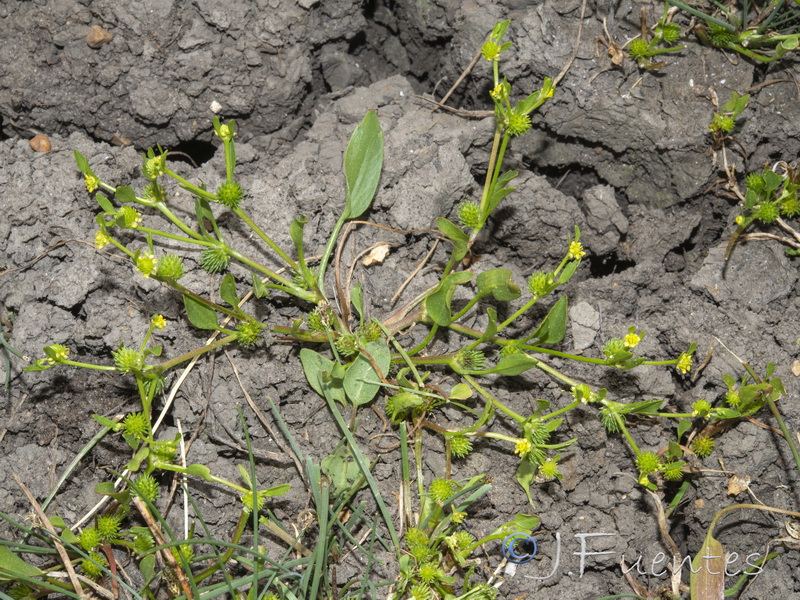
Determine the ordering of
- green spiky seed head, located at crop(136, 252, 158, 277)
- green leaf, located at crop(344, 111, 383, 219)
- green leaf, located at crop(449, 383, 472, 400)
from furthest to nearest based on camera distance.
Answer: green leaf, located at crop(344, 111, 383, 219) → green leaf, located at crop(449, 383, 472, 400) → green spiky seed head, located at crop(136, 252, 158, 277)

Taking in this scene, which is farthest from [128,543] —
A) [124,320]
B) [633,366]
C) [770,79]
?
[770,79]

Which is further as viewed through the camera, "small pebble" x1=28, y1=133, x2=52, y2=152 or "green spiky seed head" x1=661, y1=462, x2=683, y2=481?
"small pebble" x1=28, y1=133, x2=52, y2=152

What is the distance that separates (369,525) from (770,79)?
238 centimetres

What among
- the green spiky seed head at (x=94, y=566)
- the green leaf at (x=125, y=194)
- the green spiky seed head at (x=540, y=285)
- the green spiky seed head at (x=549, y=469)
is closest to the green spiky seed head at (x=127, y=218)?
the green leaf at (x=125, y=194)

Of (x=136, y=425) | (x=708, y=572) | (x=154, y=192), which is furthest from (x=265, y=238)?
(x=708, y=572)

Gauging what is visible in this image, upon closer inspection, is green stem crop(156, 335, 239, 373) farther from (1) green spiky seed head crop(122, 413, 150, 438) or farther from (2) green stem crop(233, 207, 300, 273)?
(2) green stem crop(233, 207, 300, 273)

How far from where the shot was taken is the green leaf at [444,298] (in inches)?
103

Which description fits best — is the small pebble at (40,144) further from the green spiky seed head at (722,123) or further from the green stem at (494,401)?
the green spiky seed head at (722,123)

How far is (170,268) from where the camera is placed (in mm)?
2527

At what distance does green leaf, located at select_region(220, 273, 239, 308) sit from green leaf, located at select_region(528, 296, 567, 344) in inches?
41.8

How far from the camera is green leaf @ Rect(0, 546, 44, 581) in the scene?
8.11 ft

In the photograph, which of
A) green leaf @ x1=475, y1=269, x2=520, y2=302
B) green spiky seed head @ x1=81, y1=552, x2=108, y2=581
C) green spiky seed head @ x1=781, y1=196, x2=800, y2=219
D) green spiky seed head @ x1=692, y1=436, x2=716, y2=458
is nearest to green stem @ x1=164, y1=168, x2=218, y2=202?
green leaf @ x1=475, y1=269, x2=520, y2=302

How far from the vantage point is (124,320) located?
2738mm
